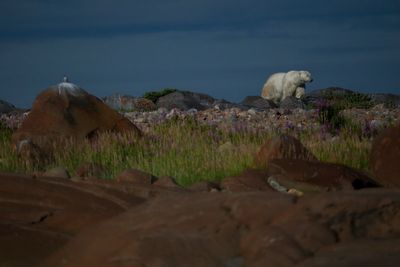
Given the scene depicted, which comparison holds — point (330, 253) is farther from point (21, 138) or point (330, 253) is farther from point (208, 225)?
point (21, 138)

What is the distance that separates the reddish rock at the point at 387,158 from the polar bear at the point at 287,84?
27157 mm

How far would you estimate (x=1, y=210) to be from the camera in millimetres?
6465

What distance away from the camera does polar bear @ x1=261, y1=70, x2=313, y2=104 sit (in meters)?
37.4

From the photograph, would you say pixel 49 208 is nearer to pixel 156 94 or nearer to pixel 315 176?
pixel 315 176

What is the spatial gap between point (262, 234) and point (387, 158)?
6.23 meters

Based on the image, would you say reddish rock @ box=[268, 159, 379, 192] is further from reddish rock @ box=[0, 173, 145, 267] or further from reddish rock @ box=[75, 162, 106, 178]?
reddish rock @ box=[0, 173, 145, 267]

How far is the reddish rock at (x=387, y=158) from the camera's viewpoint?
962 centimetres

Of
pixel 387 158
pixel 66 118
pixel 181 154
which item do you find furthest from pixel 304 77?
pixel 387 158

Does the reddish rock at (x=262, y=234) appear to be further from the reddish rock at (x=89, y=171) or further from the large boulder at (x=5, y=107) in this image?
the large boulder at (x=5, y=107)

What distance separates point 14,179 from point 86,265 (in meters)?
2.84

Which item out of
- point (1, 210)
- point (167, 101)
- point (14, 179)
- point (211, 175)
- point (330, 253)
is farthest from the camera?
point (167, 101)

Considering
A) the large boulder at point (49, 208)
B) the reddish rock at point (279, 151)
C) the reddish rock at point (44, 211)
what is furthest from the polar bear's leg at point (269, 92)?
the reddish rock at point (44, 211)

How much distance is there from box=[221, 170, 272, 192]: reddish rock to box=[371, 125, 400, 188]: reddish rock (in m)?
1.58

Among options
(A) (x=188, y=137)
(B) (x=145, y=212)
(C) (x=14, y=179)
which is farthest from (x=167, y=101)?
(B) (x=145, y=212)
